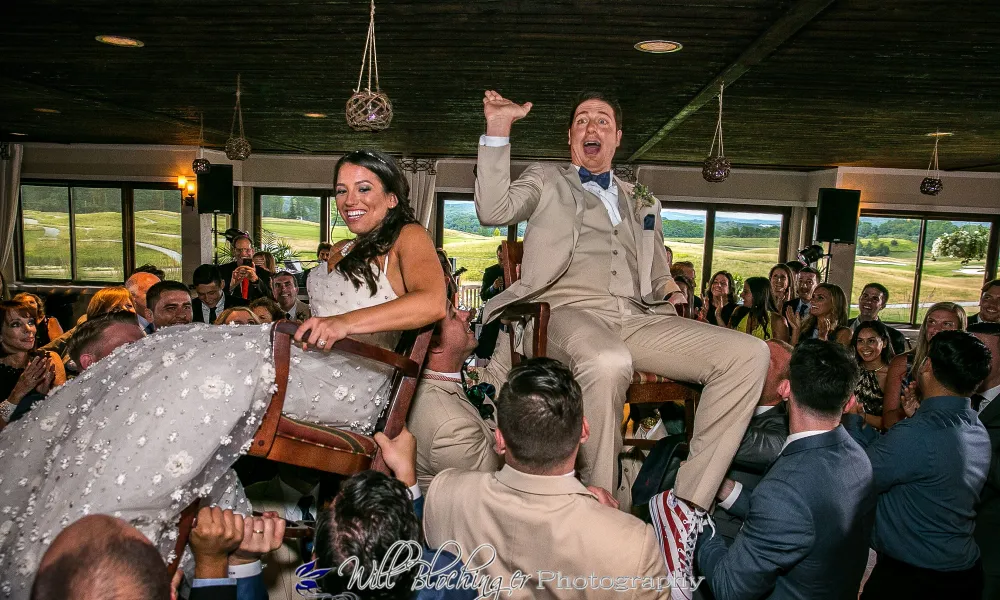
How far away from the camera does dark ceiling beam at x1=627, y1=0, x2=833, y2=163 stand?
4031 millimetres

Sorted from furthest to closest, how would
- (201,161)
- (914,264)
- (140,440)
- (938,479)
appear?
1. (914,264)
2. (201,161)
3. (938,479)
4. (140,440)

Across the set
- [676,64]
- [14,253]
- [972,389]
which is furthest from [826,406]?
[14,253]

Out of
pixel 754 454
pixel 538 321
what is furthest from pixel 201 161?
pixel 754 454

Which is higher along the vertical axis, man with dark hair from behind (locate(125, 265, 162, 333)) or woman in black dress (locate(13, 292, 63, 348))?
man with dark hair from behind (locate(125, 265, 162, 333))

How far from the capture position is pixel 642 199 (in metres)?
2.96

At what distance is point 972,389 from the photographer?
2605 mm

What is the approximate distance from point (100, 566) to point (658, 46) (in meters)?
5.02

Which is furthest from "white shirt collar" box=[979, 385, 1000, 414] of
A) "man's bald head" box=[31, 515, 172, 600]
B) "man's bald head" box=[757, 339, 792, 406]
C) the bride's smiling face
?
"man's bald head" box=[31, 515, 172, 600]

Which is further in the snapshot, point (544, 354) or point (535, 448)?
point (544, 354)

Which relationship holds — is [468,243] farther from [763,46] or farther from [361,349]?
[361,349]

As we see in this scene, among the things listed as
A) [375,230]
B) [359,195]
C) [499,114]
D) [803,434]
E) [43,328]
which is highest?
[499,114]

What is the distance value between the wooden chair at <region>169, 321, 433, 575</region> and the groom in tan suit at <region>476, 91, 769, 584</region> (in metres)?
0.61

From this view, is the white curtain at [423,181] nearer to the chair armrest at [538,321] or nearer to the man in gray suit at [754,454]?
the chair armrest at [538,321]

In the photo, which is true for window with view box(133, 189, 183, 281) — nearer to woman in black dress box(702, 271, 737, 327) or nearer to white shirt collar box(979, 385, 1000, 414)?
woman in black dress box(702, 271, 737, 327)
